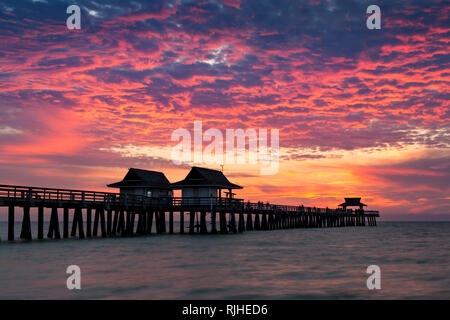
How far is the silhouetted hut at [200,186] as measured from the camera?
49062 mm

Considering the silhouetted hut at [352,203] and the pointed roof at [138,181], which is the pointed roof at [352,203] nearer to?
the silhouetted hut at [352,203]

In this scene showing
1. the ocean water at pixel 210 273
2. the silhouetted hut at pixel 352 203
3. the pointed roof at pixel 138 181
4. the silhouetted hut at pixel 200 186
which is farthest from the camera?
the silhouetted hut at pixel 352 203

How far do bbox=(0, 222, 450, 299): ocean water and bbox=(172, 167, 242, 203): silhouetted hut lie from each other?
55.3ft

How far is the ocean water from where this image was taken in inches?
658

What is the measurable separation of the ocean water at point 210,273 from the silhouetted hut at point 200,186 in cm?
1687

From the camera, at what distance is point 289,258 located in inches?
1113

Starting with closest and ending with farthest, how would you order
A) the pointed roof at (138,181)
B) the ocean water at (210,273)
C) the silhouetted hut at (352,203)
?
the ocean water at (210,273) < the pointed roof at (138,181) < the silhouetted hut at (352,203)

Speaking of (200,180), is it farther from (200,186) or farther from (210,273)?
(210,273)

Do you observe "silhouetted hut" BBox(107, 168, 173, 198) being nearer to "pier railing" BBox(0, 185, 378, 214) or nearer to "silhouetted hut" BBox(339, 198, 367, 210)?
"pier railing" BBox(0, 185, 378, 214)

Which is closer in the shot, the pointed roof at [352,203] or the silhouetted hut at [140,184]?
the silhouetted hut at [140,184]

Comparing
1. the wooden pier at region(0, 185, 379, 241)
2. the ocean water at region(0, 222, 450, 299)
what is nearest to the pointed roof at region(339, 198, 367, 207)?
the wooden pier at region(0, 185, 379, 241)

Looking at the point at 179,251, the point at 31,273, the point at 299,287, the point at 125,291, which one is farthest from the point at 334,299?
the point at 179,251

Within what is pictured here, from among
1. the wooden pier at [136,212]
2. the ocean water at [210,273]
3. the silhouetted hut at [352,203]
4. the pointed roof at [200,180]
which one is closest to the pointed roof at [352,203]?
the silhouetted hut at [352,203]
